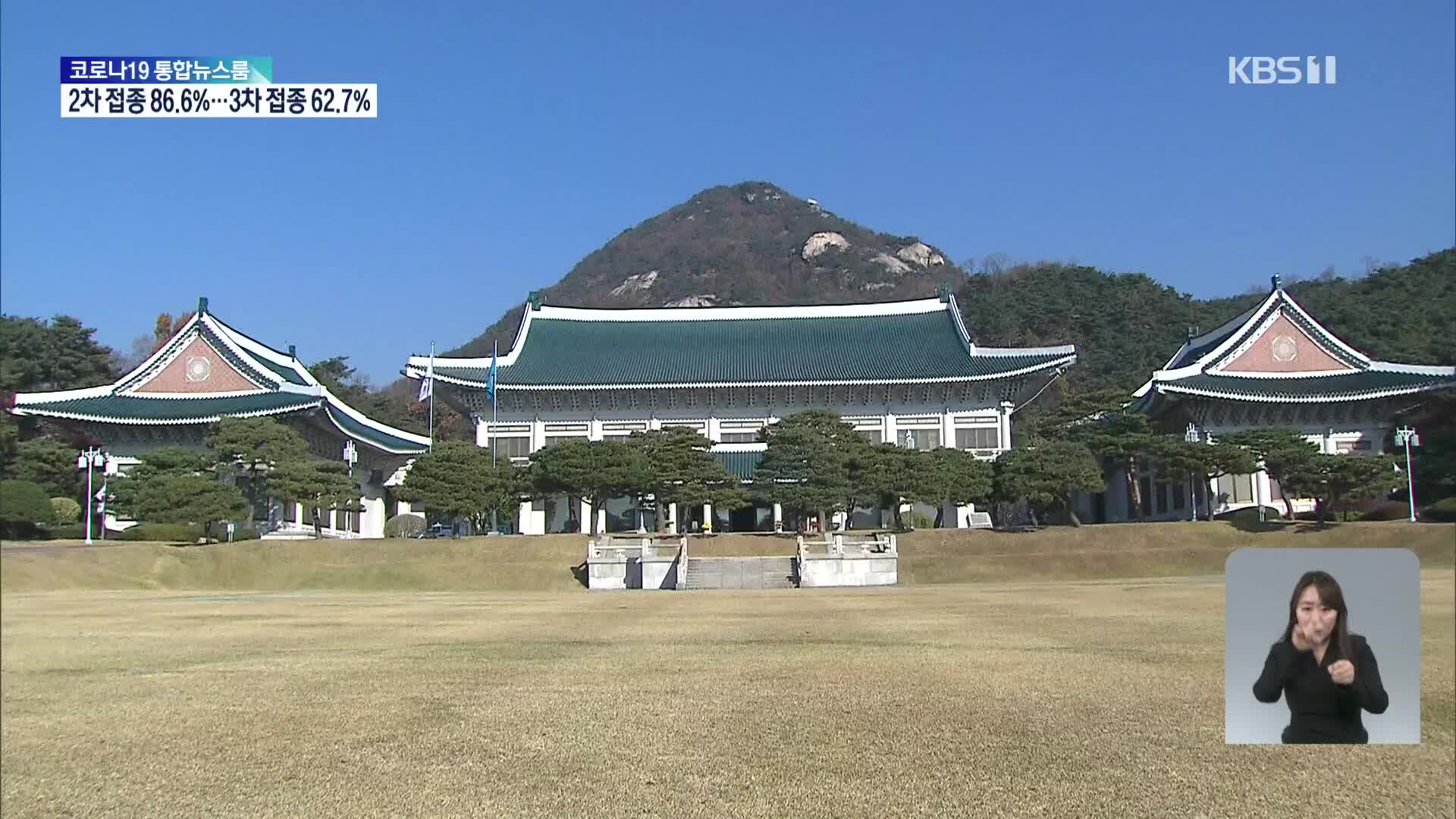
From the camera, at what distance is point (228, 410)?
26.2m

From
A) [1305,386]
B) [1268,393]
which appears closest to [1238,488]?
[1305,386]

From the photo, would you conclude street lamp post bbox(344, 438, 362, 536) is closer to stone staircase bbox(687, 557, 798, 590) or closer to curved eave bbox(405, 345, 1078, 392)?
curved eave bbox(405, 345, 1078, 392)

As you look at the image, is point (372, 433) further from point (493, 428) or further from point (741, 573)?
point (741, 573)

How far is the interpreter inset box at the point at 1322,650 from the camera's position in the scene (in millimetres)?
2438

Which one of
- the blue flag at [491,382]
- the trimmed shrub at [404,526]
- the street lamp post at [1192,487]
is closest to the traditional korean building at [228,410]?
the trimmed shrub at [404,526]

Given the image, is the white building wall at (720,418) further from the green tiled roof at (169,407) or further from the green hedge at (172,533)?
the green hedge at (172,533)

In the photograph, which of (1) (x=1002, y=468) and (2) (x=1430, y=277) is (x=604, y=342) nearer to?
(1) (x=1002, y=468)

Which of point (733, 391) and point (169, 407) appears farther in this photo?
point (733, 391)

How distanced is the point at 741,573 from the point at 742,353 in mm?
21013

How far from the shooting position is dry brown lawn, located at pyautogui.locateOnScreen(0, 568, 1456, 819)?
18.1 ft

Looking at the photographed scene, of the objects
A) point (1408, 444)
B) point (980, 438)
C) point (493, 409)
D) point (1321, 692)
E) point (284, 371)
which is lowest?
point (1321, 692)

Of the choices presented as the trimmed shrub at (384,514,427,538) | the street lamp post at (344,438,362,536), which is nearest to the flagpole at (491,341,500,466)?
the trimmed shrub at (384,514,427,538)

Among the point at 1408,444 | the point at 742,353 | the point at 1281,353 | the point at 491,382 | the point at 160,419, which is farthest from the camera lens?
the point at 742,353

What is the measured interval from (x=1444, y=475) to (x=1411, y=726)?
2554 mm
